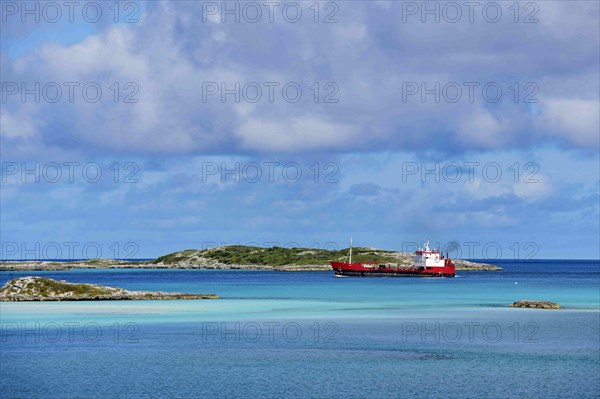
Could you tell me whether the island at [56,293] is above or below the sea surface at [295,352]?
above

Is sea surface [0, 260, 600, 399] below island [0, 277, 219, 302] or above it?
below

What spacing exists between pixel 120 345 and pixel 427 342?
2355cm

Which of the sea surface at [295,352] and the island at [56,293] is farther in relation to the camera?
the island at [56,293]

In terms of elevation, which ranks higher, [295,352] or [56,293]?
[56,293]

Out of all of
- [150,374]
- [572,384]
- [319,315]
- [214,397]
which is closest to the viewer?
[214,397]

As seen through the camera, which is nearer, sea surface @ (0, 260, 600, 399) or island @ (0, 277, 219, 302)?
sea surface @ (0, 260, 600, 399)

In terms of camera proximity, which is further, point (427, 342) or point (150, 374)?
point (427, 342)

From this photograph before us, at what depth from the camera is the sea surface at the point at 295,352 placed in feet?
155

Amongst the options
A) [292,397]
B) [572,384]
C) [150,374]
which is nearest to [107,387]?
[150,374]

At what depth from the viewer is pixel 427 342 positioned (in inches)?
2687

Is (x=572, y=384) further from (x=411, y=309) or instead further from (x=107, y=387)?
(x=411, y=309)

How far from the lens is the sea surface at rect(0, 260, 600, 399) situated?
47219 mm

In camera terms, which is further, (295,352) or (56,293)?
(56,293)

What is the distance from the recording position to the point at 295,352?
202ft
